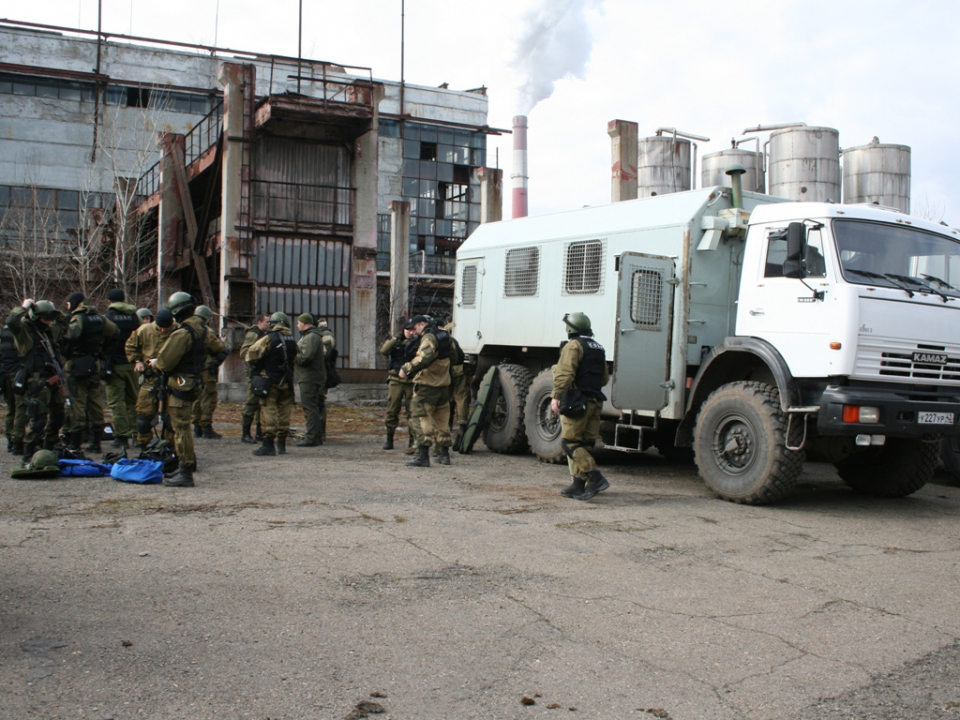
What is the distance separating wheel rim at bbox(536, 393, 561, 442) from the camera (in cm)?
1155

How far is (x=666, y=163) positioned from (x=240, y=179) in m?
9.91

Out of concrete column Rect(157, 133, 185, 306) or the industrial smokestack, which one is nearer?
concrete column Rect(157, 133, 185, 306)

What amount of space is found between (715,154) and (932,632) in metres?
11.6

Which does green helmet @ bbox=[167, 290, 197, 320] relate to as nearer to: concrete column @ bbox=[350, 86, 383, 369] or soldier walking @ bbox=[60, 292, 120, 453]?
soldier walking @ bbox=[60, 292, 120, 453]


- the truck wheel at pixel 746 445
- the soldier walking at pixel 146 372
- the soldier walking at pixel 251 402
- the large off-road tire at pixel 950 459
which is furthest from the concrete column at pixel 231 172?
the large off-road tire at pixel 950 459

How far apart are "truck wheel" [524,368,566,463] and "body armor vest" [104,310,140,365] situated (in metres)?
5.05

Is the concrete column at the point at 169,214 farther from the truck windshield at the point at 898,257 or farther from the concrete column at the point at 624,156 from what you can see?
the truck windshield at the point at 898,257

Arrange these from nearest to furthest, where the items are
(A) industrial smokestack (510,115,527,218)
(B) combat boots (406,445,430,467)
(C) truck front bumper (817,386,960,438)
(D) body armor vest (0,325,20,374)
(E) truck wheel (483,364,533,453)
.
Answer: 1. (C) truck front bumper (817,386,960,438)
2. (D) body armor vest (0,325,20,374)
3. (B) combat boots (406,445,430,467)
4. (E) truck wheel (483,364,533,453)
5. (A) industrial smokestack (510,115,527,218)

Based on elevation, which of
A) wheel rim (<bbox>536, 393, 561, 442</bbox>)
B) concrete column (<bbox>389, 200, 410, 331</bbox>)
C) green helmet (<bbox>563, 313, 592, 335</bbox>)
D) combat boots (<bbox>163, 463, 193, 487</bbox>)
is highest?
concrete column (<bbox>389, 200, 410, 331</bbox>)

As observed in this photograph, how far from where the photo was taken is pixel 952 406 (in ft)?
27.3

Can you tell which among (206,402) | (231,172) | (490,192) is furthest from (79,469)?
(490,192)

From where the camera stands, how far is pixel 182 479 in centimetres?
865

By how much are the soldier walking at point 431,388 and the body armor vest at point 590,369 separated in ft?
7.29

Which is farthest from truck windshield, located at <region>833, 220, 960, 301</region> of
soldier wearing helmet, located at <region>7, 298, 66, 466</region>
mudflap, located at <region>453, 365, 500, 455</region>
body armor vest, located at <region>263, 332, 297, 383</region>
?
soldier wearing helmet, located at <region>7, 298, 66, 466</region>
